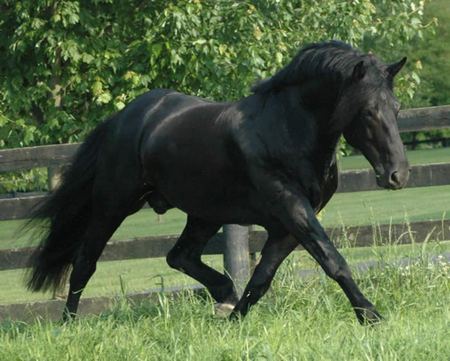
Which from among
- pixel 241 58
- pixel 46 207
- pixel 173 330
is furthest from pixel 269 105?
pixel 241 58

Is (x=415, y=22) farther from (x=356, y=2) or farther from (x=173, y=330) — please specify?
(x=173, y=330)

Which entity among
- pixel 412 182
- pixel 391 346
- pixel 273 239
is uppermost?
pixel 391 346

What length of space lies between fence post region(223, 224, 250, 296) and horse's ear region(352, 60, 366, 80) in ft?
9.51

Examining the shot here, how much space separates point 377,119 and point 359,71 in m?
0.30

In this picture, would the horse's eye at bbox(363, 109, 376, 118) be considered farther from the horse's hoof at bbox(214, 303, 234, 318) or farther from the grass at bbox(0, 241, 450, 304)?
the grass at bbox(0, 241, 450, 304)

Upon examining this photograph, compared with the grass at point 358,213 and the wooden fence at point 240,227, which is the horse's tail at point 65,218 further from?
the grass at point 358,213

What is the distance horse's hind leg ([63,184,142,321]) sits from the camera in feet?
27.5

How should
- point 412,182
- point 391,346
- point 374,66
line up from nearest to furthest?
point 391,346
point 374,66
point 412,182

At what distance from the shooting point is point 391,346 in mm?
5465

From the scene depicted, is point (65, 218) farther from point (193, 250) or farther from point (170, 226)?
point (170, 226)

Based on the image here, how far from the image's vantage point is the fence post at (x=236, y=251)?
9539 millimetres

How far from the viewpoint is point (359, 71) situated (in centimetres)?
685

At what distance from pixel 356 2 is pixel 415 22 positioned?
96cm

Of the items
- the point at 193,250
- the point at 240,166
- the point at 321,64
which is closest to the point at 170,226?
the point at 193,250
